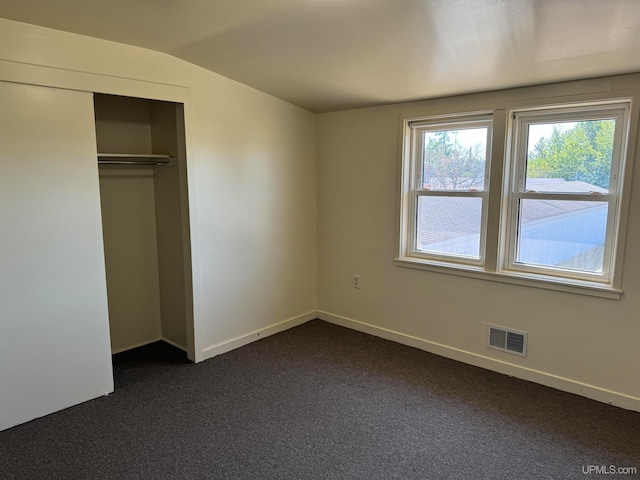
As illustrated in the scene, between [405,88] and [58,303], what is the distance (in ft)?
9.18

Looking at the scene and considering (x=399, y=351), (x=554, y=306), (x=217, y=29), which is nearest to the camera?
(x=217, y=29)

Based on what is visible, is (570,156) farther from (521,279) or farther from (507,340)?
(507,340)

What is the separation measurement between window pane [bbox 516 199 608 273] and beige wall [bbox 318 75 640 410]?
0.69 ft

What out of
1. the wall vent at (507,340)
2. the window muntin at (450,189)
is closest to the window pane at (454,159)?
the window muntin at (450,189)

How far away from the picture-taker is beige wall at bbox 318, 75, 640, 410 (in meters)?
2.75

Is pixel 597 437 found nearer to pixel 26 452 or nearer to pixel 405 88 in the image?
pixel 405 88

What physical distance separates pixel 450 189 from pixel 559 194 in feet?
2.70

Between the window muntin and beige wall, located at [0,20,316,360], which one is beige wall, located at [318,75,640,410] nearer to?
the window muntin

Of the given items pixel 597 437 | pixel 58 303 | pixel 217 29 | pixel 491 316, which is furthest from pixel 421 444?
pixel 217 29

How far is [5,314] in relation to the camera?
2.45 m

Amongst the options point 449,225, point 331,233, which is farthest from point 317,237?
point 449,225

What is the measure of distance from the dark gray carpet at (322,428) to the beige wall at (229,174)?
625 mm

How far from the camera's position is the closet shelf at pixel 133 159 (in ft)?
10.6

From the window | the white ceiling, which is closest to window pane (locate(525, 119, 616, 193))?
the window
